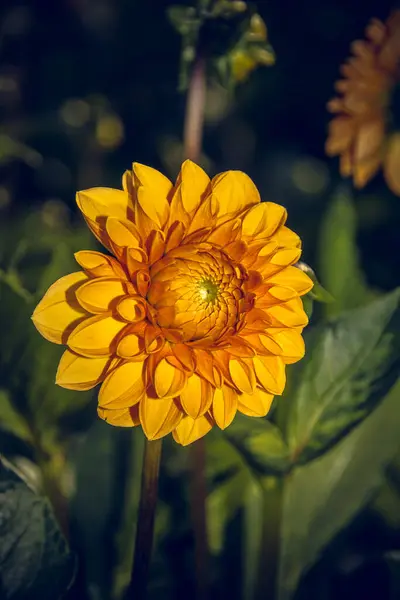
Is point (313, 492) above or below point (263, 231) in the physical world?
below

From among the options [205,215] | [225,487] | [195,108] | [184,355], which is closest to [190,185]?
[205,215]

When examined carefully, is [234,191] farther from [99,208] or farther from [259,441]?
[259,441]

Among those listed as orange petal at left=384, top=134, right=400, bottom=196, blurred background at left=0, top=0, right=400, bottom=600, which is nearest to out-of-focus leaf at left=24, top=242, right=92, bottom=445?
blurred background at left=0, top=0, right=400, bottom=600

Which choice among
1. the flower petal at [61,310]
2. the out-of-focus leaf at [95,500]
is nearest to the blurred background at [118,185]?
the out-of-focus leaf at [95,500]

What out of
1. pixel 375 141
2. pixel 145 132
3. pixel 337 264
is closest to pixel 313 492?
pixel 337 264

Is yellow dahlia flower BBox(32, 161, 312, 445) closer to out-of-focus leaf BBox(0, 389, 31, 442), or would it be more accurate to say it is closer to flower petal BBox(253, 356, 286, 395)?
flower petal BBox(253, 356, 286, 395)

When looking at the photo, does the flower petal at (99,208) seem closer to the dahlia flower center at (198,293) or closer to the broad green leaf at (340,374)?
the dahlia flower center at (198,293)

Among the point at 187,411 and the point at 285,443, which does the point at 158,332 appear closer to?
the point at 187,411
